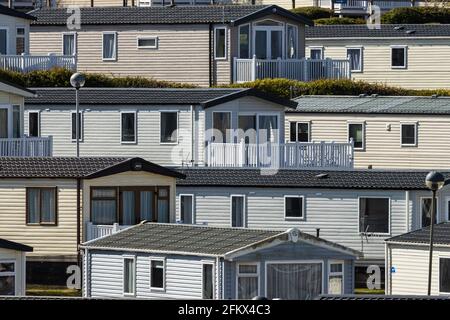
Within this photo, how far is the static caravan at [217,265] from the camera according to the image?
2725 cm

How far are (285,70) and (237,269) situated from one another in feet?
114

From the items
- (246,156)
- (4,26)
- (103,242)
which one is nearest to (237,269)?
(103,242)

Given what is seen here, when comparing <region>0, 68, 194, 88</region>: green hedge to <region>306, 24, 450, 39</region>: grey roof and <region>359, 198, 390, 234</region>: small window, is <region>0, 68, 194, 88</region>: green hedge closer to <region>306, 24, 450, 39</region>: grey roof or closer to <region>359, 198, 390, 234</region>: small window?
<region>306, 24, 450, 39</region>: grey roof

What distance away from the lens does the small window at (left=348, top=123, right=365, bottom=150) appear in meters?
52.3

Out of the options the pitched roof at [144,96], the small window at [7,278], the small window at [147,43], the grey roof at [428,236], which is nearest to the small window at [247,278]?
the small window at [7,278]

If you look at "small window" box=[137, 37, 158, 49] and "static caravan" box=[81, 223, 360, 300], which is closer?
"static caravan" box=[81, 223, 360, 300]

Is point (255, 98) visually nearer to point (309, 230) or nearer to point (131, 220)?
point (309, 230)

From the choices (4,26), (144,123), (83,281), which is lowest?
(83,281)

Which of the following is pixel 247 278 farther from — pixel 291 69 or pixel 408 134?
pixel 291 69

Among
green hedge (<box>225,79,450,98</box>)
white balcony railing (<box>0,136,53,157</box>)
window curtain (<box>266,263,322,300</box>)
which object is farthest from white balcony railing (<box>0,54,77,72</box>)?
window curtain (<box>266,263,322,300</box>)

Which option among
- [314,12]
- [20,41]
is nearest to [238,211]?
[20,41]

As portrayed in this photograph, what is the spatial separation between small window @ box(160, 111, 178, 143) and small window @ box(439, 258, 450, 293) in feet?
54.1

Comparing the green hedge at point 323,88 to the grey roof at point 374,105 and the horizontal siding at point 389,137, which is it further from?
the horizontal siding at point 389,137

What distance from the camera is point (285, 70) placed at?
6134cm
